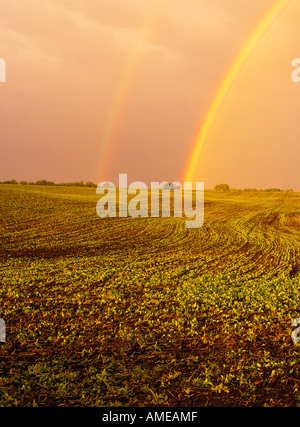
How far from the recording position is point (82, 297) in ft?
48.6

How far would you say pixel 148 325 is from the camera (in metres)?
12.0

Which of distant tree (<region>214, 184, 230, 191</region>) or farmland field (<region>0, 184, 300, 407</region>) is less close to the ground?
distant tree (<region>214, 184, 230, 191</region>)

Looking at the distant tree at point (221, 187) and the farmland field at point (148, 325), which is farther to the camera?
the distant tree at point (221, 187)

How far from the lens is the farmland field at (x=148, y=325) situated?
812 cm

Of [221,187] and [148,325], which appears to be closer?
[148,325]

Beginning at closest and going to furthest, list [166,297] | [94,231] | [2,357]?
1. [2,357]
2. [166,297]
3. [94,231]

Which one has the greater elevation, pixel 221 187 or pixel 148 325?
pixel 221 187

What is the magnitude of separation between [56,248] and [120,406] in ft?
66.3

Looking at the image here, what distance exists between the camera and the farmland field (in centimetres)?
812

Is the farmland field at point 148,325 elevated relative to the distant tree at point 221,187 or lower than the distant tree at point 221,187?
lower

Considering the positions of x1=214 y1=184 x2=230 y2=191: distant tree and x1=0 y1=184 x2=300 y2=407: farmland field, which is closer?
x1=0 y1=184 x2=300 y2=407: farmland field
